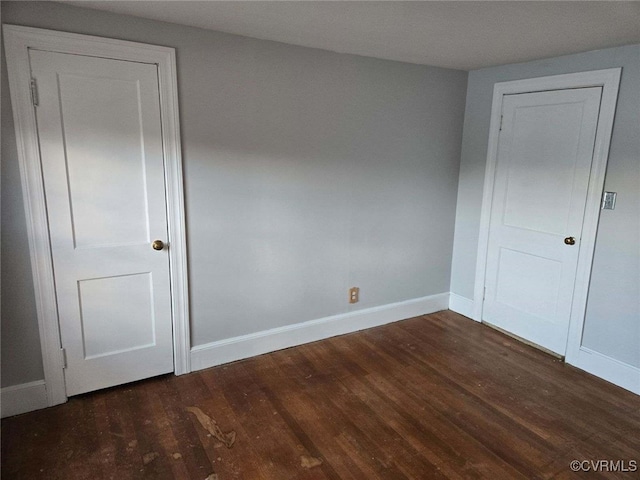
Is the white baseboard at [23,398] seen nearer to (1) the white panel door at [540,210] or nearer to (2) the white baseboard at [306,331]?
(2) the white baseboard at [306,331]

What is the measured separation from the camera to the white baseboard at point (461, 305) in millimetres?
3861

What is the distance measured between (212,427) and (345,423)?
74cm

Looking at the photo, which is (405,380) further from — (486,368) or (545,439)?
(545,439)

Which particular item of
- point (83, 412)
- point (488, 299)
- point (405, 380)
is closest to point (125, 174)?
point (83, 412)

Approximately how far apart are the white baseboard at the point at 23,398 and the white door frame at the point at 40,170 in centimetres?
4

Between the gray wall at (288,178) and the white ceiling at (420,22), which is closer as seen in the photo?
the white ceiling at (420,22)

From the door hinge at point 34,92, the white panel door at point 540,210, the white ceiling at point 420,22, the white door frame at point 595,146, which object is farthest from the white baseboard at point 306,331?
the white ceiling at point 420,22

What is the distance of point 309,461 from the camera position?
207 centimetres

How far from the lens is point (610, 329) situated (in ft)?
9.29

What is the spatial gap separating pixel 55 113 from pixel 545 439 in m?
3.16

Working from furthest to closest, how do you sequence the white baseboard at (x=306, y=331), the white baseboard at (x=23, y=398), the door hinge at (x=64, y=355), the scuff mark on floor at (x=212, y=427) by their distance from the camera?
the white baseboard at (x=306, y=331) < the door hinge at (x=64, y=355) < the white baseboard at (x=23, y=398) < the scuff mark on floor at (x=212, y=427)

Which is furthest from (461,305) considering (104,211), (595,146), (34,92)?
(34,92)

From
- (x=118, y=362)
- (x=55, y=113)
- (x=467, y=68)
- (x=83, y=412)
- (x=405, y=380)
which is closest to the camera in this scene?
(x=55, y=113)

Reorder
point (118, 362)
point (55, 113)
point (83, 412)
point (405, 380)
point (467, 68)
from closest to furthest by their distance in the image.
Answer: point (55, 113) < point (83, 412) < point (118, 362) < point (405, 380) < point (467, 68)
